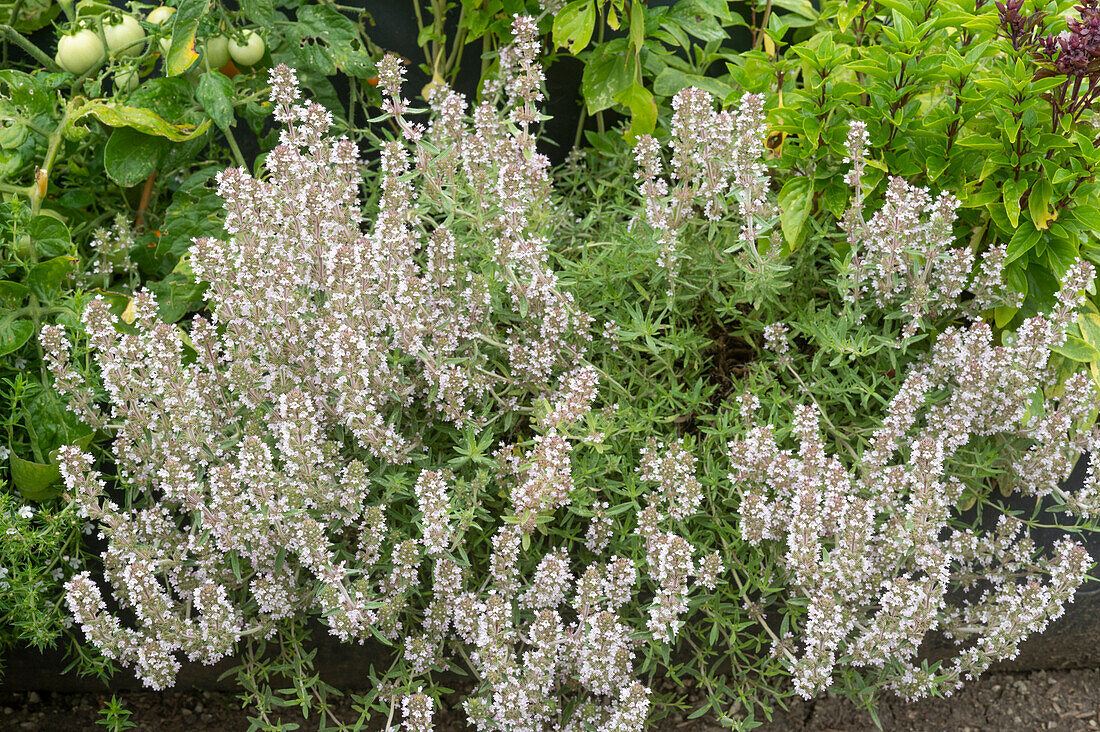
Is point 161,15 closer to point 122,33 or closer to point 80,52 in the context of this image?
point 122,33

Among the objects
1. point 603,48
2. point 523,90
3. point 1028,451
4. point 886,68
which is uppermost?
point 886,68

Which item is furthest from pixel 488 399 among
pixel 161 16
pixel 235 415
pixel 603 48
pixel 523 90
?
pixel 161 16

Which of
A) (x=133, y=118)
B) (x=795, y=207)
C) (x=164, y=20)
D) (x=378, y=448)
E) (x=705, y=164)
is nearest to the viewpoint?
(x=378, y=448)

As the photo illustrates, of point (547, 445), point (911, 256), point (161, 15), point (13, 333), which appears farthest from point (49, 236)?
point (911, 256)

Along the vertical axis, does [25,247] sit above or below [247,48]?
below

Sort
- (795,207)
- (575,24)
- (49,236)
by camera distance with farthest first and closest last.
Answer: (575,24)
(49,236)
(795,207)

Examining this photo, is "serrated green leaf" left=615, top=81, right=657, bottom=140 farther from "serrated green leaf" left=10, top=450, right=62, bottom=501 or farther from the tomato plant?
"serrated green leaf" left=10, top=450, right=62, bottom=501

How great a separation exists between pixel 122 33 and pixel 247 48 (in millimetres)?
416

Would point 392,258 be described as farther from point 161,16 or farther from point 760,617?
point 161,16

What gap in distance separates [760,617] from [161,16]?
2.56 metres

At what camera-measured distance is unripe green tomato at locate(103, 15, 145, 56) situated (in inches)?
114

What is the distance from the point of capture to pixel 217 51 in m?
2.84

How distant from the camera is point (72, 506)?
6.72 ft

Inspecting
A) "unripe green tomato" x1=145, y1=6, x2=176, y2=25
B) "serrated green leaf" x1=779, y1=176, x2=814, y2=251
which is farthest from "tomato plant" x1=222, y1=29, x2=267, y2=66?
Answer: "serrated green leaf" x1=779, y1=176, x2=814, y2=251
